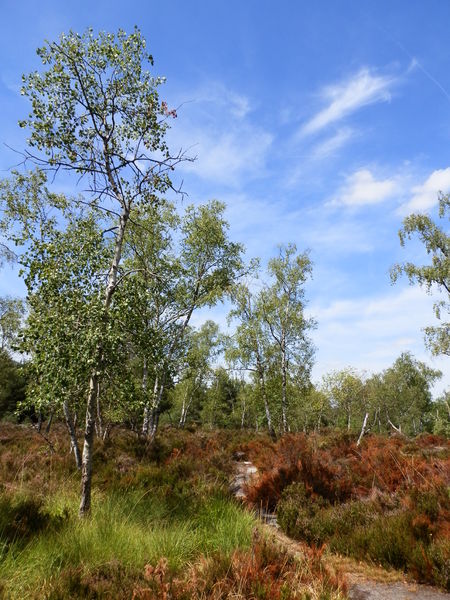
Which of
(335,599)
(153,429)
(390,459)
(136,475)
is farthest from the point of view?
(153,429)

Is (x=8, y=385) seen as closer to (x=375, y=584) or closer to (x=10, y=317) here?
(x=10, y=317)

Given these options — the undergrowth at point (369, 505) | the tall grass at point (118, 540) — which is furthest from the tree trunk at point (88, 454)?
the undergrowth at point (369, 505)

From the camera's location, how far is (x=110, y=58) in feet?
22.5

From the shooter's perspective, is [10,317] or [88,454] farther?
[10,317]

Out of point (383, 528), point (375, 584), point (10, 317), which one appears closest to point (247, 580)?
point (375, 584)

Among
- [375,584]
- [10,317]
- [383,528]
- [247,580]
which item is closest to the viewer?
[247,580]

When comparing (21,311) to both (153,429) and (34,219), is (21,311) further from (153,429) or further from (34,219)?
(34,219)

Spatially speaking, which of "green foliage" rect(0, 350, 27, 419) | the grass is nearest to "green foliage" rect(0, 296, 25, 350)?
"green foliage" rect(0, 350, 27, 419)

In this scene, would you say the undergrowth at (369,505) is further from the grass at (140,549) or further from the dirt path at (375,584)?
the grass at (140,549)

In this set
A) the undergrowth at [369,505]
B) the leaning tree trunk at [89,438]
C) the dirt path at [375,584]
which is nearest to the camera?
the dirt path at [375,584]

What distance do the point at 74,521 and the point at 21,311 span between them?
26602mm

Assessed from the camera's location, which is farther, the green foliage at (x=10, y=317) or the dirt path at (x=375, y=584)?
the green foliage at (x=10, y=317)

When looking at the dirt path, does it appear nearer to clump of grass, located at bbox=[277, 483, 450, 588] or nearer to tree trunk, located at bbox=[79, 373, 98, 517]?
clump of grass, located at bbox=[277, 483, 450, 588]

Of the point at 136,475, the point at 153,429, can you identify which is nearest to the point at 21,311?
the point at 153,429
